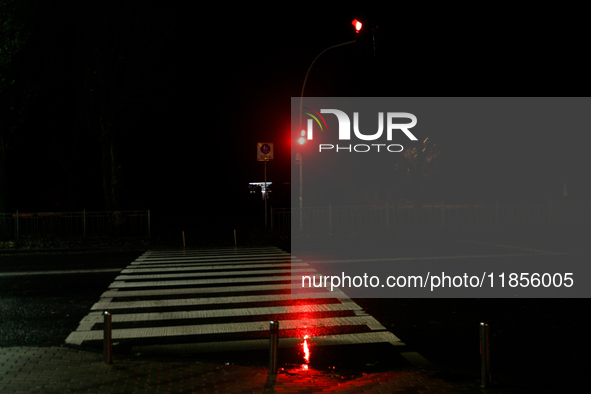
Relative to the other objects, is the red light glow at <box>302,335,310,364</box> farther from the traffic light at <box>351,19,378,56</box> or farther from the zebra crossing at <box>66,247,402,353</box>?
the traffic light at <box>351,19,378,56</box>

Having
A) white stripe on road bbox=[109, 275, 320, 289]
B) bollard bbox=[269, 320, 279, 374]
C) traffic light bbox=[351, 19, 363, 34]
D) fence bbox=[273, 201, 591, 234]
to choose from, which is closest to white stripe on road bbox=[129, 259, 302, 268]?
white stripe on road bbox=[109, 275, 320, 289]

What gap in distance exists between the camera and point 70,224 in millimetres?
20641

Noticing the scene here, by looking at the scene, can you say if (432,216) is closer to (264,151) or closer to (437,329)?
(264,151)

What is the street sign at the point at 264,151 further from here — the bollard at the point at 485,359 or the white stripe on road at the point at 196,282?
the bollard at the point at 485,359

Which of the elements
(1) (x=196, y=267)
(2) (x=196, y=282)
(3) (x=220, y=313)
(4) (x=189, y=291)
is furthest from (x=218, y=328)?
A: (1) (x=196, y=267)

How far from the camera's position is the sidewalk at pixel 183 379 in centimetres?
448

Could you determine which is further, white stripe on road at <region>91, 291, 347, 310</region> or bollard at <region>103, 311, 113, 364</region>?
white stripe on road at <region>91, 291, 347, 310</region>

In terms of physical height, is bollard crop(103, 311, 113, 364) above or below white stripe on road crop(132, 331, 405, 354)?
above

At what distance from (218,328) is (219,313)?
0.84 metres

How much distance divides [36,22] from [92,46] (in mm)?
3338

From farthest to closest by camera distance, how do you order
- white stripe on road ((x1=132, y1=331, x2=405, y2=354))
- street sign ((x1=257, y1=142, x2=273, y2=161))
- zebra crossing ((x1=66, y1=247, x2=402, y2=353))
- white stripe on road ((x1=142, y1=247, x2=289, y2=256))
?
street sign ((x1=257, y1=142, x2=273, y2=161)) → white stripe on road ((x1=142, y1=247, x2=289, y2=256)) → zebra crossing ((x1=66, y1=247, x2=402, y2=353)) → white stripe on road ((x1=132, y1=331, x2=405, y2=354))

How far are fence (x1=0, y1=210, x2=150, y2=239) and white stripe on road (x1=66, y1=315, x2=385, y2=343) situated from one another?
48.7 feet

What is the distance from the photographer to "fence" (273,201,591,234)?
22.7 metres

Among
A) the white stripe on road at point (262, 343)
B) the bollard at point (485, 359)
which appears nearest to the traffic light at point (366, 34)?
the white stripe on road at point (262, 343)
